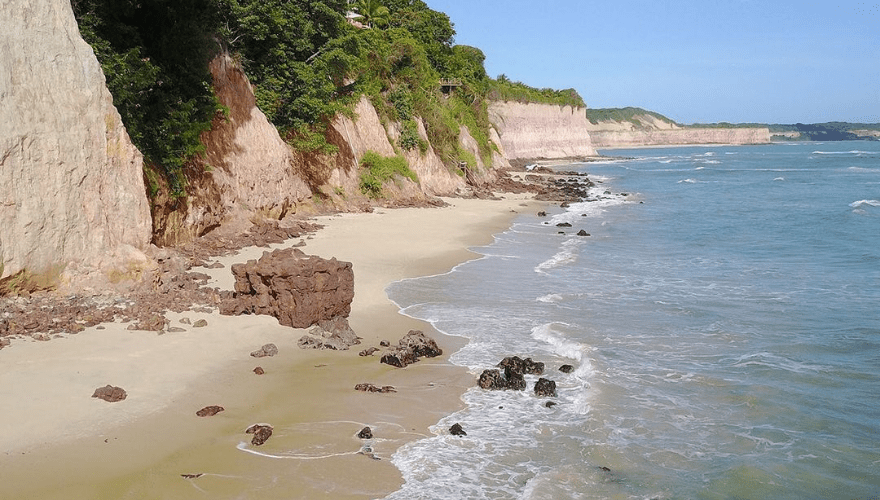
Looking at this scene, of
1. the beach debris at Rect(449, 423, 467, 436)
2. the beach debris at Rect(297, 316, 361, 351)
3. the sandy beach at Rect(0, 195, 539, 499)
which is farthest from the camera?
the beach debris at Rect(297, 316, 361, 351)

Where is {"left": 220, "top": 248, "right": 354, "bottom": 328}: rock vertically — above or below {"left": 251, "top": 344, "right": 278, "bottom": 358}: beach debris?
above

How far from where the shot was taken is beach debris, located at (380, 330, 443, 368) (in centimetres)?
1007

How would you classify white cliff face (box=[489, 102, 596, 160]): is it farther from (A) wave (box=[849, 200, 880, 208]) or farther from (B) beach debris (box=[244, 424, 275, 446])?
(B) beach debris (box=[244, 424, 275, 446])

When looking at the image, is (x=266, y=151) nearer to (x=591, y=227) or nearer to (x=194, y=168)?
(x=194, y=168)

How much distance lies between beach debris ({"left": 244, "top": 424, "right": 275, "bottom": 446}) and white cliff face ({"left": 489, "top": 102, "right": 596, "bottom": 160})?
74.2 m

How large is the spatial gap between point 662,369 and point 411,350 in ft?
12.0

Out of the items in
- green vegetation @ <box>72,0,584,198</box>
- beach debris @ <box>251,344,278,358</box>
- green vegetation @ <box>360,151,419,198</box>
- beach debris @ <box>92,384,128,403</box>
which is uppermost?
green vegetation @ <box>72,0,584,198</box>

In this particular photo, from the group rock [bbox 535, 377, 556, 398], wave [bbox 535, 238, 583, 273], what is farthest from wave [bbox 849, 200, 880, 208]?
rock [bbox 535, 377, 556, 398]

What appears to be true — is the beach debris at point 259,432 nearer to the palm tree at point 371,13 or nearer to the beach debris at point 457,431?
the beach debris at point 457,431

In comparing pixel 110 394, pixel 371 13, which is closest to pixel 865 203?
pixel 371 13

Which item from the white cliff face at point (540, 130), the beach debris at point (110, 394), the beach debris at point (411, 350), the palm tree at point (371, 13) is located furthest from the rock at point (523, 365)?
the white cliff face at point (540, 130)

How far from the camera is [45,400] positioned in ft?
26.1

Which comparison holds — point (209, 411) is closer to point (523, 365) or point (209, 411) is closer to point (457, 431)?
point (457, 431)

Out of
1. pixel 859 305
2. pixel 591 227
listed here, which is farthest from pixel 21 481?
pixel 591 227
